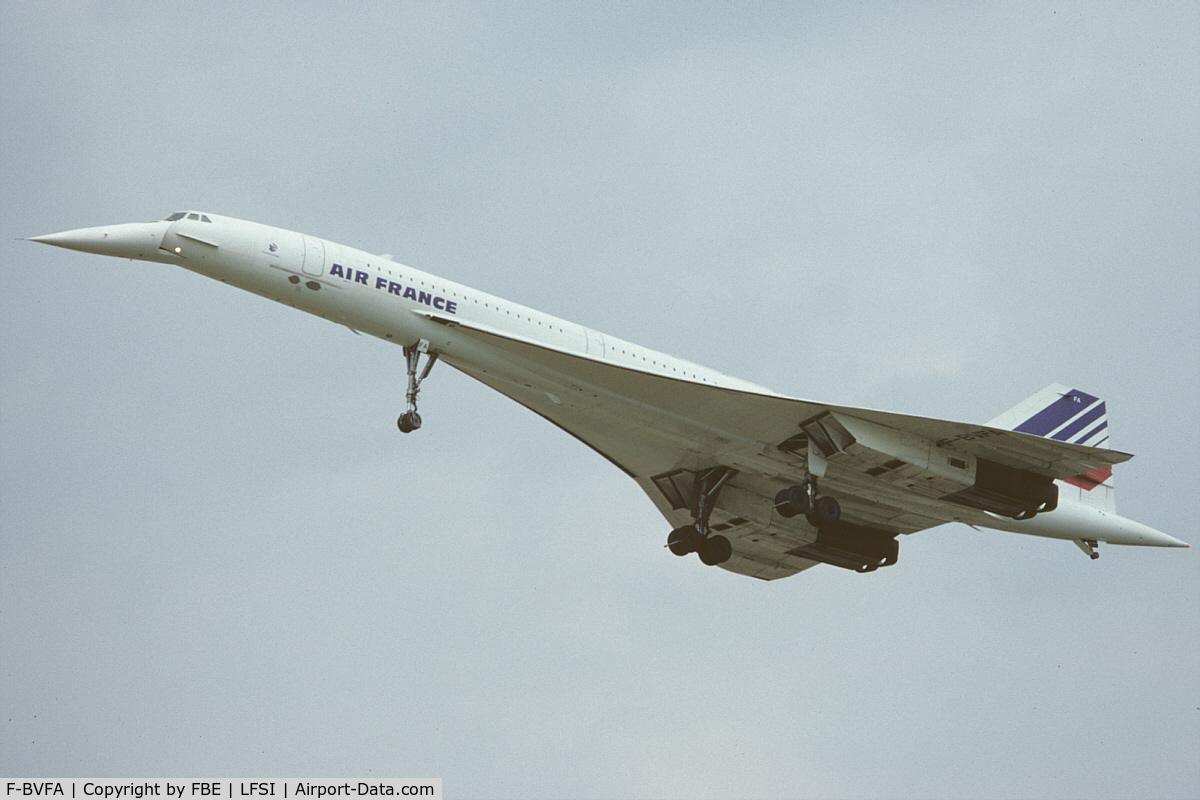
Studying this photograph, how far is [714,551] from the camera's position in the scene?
2203 centimetres

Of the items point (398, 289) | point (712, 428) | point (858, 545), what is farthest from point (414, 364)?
point (858, 545)

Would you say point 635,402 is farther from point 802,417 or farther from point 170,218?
point 170,218

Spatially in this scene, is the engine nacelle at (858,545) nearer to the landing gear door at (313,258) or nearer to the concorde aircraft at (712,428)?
the concorde aircraft at (712,428)

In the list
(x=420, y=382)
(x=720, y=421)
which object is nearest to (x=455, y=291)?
(x=420, y=382)

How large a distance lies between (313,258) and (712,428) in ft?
19.3

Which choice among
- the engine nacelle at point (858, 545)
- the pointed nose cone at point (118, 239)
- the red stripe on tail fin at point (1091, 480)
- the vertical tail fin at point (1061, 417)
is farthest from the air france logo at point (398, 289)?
the red stripe on tail fin at point (1091, 480)

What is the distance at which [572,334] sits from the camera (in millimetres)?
18688

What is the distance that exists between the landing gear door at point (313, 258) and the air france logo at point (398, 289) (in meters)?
0.15

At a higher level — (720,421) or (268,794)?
(720,421)

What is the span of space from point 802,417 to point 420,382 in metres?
5.17

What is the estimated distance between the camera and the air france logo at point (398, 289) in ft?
57.2

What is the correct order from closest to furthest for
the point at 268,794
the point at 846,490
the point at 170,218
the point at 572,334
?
1. the point at 268,794
2. the point at 170,218
3. the point at 572,334
4. the point at 846,490

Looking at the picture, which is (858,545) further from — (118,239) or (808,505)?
(118,239)

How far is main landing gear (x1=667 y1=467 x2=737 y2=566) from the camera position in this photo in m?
21.8
